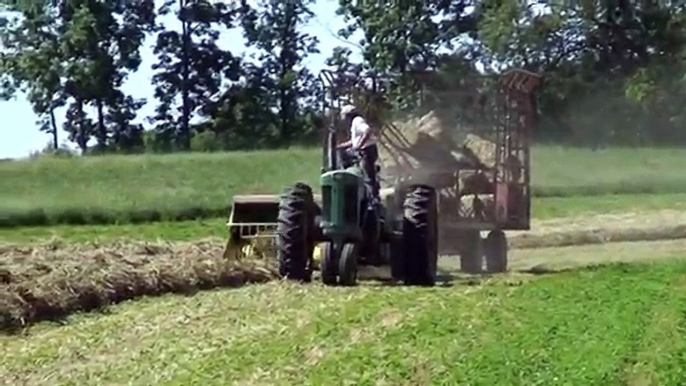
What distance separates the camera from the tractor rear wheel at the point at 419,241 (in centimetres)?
1719

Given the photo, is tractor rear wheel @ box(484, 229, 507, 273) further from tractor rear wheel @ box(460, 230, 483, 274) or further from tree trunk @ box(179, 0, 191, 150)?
tree trunk @ box(179, 0, 191, 150)

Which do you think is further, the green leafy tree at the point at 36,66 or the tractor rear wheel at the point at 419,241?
the green leafy tree at the point at 36,66

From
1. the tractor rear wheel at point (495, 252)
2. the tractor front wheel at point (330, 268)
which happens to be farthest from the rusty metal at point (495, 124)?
the tractor front wheel at point (330, 268)

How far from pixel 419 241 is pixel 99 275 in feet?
12.2

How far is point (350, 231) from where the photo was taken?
54.6 feet

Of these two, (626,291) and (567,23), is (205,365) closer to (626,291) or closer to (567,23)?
(626,291)

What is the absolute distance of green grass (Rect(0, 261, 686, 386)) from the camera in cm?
1059

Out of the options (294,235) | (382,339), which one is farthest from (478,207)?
(382,339)

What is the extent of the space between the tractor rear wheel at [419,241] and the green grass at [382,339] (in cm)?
179

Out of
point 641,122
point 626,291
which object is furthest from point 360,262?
point 641,122

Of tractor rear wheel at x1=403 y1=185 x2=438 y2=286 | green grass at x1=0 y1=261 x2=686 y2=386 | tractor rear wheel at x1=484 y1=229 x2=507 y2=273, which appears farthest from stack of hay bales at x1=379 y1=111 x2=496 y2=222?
green grass at x1=0 y1=261 x2=686 y2=386

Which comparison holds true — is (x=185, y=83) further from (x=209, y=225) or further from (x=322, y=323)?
(x=322, y=323)

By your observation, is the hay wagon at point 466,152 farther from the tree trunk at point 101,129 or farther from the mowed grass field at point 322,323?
the tree trunk at point 101,129

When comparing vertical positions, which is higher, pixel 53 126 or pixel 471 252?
pixel 53 126
